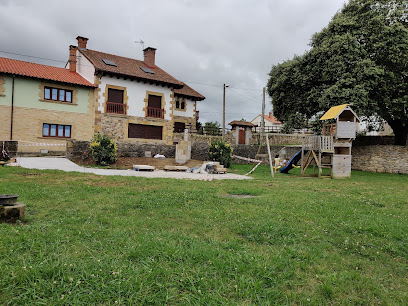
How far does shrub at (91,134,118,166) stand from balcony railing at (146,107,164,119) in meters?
10.3

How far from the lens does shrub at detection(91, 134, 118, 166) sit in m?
18.0

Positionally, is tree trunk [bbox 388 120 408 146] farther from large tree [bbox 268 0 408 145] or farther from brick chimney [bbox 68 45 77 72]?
brick chimney [bbox 68 45 77 72]

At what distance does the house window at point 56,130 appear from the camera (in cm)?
2341

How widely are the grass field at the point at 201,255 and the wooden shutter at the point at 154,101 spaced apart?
22822mm

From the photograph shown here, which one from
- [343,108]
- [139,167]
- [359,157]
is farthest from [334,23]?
[139,167]

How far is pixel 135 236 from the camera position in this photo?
4281 mm

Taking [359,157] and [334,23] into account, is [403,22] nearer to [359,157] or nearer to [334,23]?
[334,23]

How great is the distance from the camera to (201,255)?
3.61m

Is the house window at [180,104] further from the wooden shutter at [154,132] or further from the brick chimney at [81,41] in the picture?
the brick chimney at [81,41]

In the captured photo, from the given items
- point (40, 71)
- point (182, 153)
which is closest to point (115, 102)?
point (40, 71)

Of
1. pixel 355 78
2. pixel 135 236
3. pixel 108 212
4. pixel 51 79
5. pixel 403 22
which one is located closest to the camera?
pixel 135 236

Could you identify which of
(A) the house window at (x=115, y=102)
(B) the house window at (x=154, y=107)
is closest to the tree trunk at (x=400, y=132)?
(B) the house window at (x=154, y=107)

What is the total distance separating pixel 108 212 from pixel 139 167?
10.9 meters

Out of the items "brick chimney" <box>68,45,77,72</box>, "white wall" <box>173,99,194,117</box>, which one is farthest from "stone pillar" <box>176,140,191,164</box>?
"brick chimney" <box>68,45,77,72</box>
